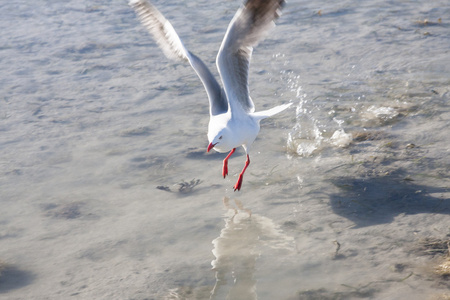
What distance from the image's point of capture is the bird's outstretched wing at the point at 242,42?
500 centimetres

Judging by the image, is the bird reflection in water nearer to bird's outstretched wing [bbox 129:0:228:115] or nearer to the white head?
the white head

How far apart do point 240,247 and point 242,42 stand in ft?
5.94

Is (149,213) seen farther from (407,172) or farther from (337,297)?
(407,172)

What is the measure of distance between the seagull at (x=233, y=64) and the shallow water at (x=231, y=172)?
19.6 inches

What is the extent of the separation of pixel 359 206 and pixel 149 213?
5.75 feet

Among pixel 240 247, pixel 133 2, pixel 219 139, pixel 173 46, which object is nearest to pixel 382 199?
pixel 240 247

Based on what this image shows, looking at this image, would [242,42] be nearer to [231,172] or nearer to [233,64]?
[233,64]

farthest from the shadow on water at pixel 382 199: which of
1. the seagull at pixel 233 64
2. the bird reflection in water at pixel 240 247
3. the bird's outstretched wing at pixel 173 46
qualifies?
the bird's outstretched wing at pixel 173 46

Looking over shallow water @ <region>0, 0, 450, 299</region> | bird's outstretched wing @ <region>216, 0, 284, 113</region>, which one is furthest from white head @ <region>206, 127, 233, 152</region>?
shallow water @ <region>0, 0, 450, 299</region>

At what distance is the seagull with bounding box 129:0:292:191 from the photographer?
5.06m

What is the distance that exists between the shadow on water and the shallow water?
0.02 meters

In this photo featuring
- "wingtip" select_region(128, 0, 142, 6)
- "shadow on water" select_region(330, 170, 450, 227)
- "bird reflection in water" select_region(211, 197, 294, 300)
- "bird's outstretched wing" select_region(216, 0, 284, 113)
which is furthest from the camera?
"wingtip" select_region(128, 0, 142, 6)

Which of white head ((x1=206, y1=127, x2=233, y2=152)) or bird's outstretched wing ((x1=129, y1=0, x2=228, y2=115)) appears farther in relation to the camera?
bird's outstretched wing ((x1=129, y1=0, x2=228, y2=115))

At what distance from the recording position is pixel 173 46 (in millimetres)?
6008
